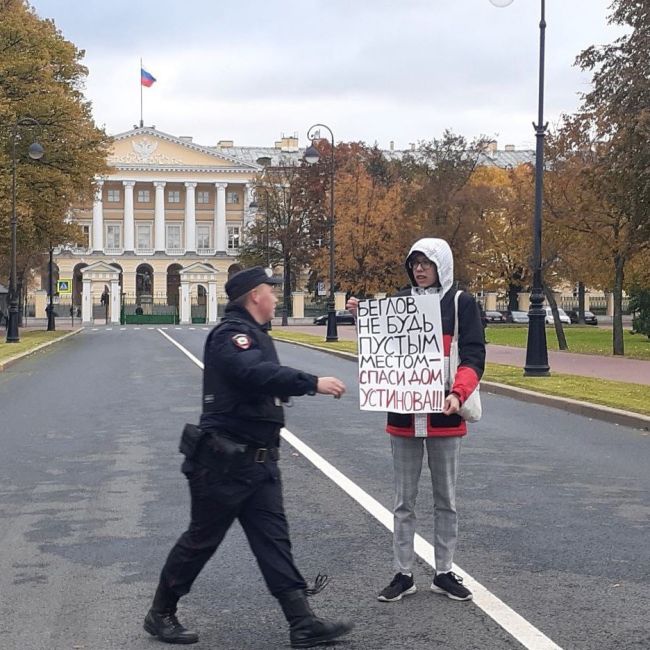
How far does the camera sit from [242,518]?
516cm

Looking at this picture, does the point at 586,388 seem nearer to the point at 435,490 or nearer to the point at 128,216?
the point at 435,490

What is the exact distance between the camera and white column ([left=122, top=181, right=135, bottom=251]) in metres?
113

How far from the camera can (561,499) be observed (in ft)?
29.9

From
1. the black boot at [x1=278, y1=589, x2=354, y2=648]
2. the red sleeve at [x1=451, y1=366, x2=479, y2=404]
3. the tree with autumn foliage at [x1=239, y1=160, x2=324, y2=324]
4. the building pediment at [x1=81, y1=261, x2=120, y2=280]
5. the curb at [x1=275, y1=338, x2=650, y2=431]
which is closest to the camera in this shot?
the black boot at [x1=278, y1=589, x2=354, y2=648]

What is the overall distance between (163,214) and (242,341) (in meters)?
112

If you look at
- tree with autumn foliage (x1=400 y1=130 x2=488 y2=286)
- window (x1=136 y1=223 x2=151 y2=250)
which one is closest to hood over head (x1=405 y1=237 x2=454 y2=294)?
tree with autumn foliage (x1=400 y1=130 x2=488 y2=286)

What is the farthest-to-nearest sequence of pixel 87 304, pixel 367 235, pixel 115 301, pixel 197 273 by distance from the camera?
pixel 197 273 → pixel 115 301 → pixel 87 304 → pixel 367 235

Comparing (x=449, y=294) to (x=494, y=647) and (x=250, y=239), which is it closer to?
(x=494, y=647)

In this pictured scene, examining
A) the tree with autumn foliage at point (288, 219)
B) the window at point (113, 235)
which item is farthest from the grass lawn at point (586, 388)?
the window at point (113, 235)

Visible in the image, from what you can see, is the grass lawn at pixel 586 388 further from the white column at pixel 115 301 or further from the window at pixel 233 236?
the window at pixel 233 236

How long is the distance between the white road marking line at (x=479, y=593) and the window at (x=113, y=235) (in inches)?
4227

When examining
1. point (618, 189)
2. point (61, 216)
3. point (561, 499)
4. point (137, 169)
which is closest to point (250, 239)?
point (137, 169)

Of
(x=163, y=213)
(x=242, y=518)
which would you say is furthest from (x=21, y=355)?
(x=163, y=213)

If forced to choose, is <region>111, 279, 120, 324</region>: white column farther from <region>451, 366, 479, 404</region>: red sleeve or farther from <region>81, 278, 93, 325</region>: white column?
<region>451, 366, 479, 404</region>: red sleeve
